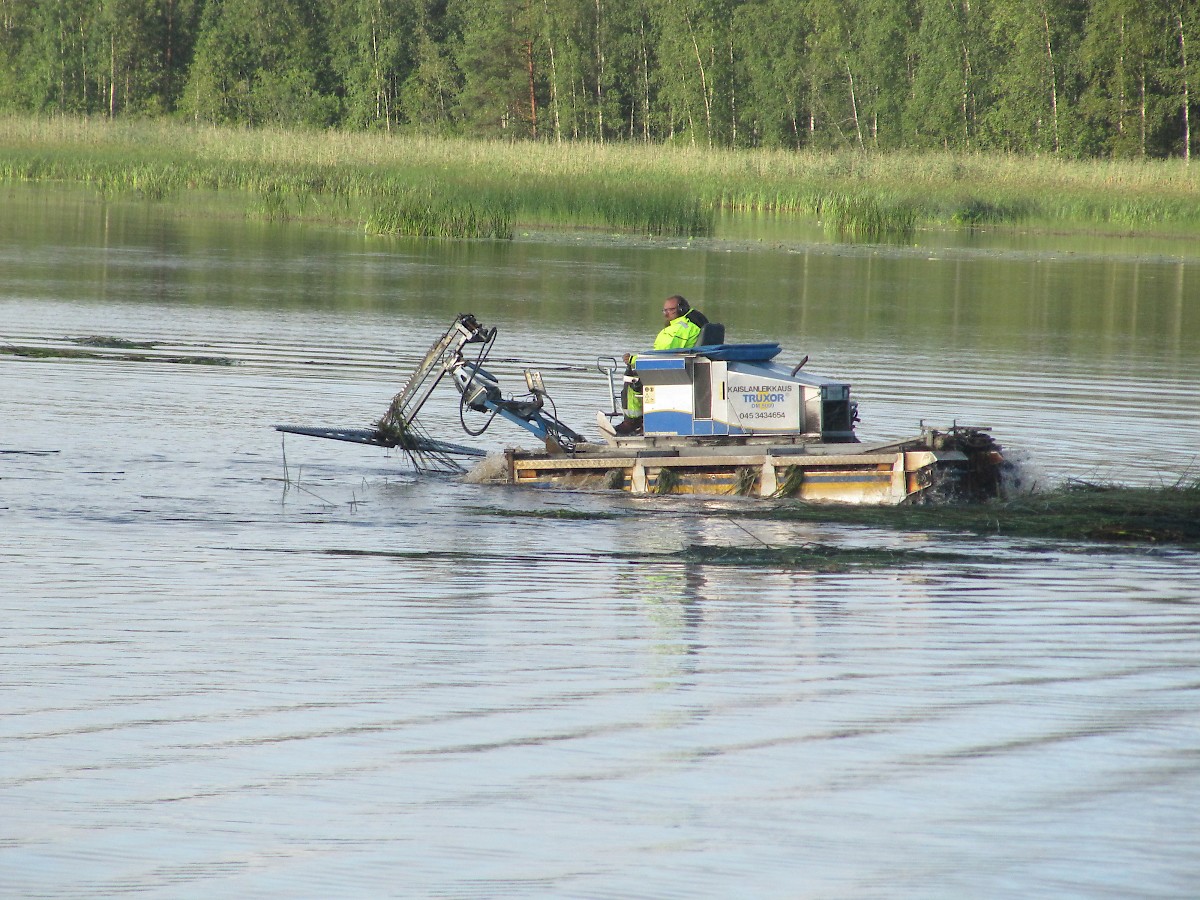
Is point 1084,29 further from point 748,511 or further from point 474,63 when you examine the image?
point 748,511

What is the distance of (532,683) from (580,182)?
130 feet

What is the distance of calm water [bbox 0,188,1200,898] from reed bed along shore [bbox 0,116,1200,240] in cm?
2600

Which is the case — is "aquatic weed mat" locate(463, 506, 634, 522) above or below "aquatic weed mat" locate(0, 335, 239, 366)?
below

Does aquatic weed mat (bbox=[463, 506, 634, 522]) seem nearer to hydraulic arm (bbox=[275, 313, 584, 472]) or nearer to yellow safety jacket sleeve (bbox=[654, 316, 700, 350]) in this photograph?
hydraulic arm (bbox=[275, 313, 584, 472])

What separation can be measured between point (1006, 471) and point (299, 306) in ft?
51.8

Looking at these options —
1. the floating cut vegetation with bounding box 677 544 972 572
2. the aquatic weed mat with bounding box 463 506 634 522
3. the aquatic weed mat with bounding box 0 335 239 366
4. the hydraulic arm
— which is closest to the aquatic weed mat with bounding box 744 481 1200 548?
the floating cut vegetation with bounding box 677 544 972 572

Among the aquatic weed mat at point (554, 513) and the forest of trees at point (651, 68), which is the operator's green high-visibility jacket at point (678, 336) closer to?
the aquatic weed mat at point (554, 513)

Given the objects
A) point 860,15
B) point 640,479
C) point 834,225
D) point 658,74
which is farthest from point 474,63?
point 640,479

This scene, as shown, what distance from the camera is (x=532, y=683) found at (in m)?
7.60

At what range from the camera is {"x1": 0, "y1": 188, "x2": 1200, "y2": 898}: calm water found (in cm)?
566

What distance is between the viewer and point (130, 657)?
7828mm

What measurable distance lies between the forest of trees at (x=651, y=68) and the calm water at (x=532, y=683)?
5394 cm

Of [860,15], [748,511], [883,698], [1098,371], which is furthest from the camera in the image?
[860,15]

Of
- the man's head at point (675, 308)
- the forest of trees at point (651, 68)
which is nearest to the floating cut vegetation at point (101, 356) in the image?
the man's head at point (675, 308)
